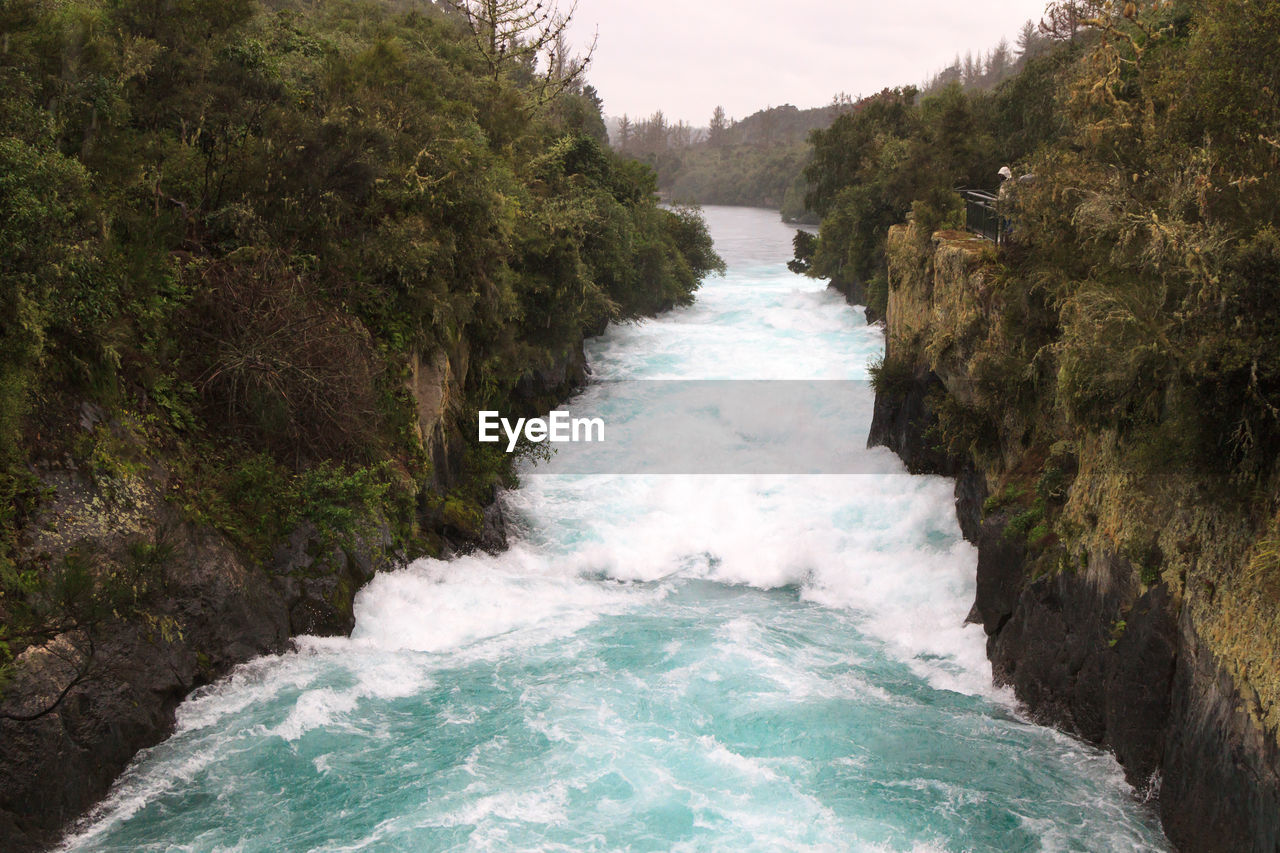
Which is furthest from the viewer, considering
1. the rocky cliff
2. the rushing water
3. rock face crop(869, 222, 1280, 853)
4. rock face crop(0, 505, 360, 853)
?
the rushing water

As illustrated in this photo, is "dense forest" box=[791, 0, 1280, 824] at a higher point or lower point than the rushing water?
higher

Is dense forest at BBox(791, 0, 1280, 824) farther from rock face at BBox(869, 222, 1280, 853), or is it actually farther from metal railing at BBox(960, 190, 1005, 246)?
metal railing at BBox(960, 190, 1005, 246)

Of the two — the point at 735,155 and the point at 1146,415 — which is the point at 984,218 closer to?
the point at 1146,415

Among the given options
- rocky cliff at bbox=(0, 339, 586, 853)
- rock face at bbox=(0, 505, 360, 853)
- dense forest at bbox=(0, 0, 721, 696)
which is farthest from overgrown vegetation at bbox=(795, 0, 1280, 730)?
rock face at bbox=(0, 505, 360, 853)

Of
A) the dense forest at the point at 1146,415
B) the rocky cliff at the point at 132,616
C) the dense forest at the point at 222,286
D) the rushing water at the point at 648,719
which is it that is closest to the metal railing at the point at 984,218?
the dense forest at the point at 1146,415

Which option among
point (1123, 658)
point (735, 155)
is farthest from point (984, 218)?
point (735, 155)

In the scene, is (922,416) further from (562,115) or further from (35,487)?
(562,115)
